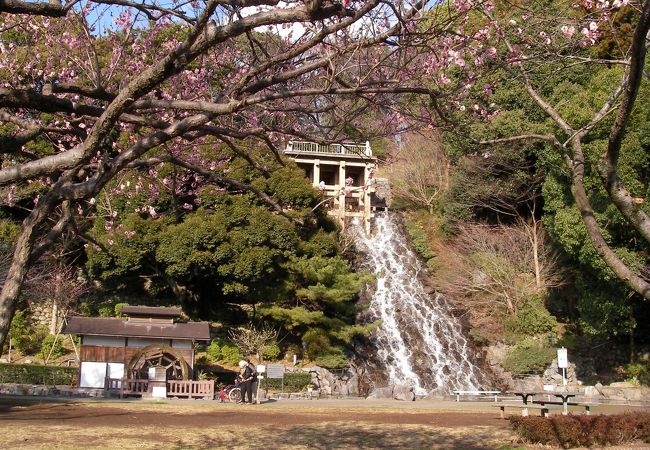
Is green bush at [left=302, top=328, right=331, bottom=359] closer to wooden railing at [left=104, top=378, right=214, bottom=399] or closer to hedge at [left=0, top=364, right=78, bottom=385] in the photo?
wooden railing at [left=104, top=378, right=214, bottom=399]

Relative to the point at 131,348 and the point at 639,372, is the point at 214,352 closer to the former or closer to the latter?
the point at 131,348

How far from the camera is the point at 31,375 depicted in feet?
67.3

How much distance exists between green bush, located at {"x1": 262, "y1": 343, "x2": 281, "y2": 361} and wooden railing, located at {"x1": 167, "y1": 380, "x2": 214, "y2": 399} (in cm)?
504

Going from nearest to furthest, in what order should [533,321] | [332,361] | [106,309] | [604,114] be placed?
[604,114], [332,361], [533,321], [106,309]

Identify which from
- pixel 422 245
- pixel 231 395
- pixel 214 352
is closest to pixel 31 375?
pixel 214 352

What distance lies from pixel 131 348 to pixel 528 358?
14489 mm

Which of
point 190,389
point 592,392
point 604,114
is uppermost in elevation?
point 604,114

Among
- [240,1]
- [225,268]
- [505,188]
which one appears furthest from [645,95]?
[240,1]

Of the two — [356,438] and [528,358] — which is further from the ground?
[528,358]

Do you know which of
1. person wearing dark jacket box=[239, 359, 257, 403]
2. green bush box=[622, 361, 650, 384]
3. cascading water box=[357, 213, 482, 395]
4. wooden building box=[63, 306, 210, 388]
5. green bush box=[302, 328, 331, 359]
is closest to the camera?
person wearing dark jacket box=[239, 359, 257, 403]

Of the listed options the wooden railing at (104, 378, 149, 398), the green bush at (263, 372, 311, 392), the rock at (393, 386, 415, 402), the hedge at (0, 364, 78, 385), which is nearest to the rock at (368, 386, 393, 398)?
the rock at (393, 386, 415, 402)

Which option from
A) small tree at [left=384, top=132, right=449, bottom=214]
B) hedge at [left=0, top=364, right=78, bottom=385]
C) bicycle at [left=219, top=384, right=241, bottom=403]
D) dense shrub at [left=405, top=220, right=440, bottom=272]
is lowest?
bicycle at [left=219, top=384, right=241, bottom=403]

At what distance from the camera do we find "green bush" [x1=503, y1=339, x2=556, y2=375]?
81.6 ft

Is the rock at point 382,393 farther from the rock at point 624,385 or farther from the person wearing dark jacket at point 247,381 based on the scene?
the rock at point 624,385
